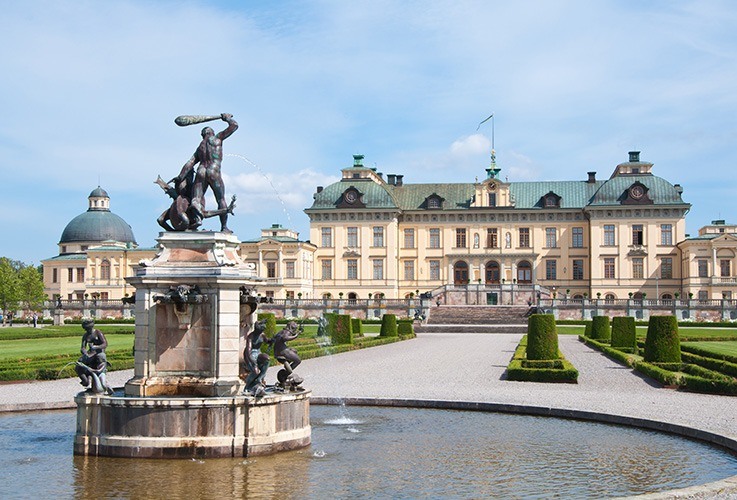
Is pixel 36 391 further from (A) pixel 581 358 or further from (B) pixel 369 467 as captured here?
(A) pixel 581 358

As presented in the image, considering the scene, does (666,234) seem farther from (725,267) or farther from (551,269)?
(551,269)

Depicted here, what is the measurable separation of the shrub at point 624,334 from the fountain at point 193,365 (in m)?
23.6

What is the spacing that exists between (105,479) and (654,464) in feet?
23.7

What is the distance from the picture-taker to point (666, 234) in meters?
72.1

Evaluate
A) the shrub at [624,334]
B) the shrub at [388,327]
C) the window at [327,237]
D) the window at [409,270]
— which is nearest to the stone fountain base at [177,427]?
the shrub at [624,334]

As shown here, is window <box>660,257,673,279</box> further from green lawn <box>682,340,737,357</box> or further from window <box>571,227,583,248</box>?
green lawn <box>682,340,737,357</box>

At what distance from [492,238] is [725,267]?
18351 millimetres

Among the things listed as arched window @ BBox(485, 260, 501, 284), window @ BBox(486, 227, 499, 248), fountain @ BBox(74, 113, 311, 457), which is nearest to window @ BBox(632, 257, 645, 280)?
arched window @ BBox(485, 260, 501, 284)

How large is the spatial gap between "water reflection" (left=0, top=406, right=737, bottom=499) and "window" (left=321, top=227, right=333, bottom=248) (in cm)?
5993

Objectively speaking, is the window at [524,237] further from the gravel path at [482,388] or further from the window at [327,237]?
the gravel path at [482,388]

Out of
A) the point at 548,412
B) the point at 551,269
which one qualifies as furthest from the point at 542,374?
the point at 551,269

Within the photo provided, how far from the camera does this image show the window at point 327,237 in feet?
247

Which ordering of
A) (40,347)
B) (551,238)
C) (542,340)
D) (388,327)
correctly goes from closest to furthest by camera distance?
(542,340) < (40,347) < (388,327) < (551,238)

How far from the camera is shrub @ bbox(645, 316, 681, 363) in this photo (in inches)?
1010
